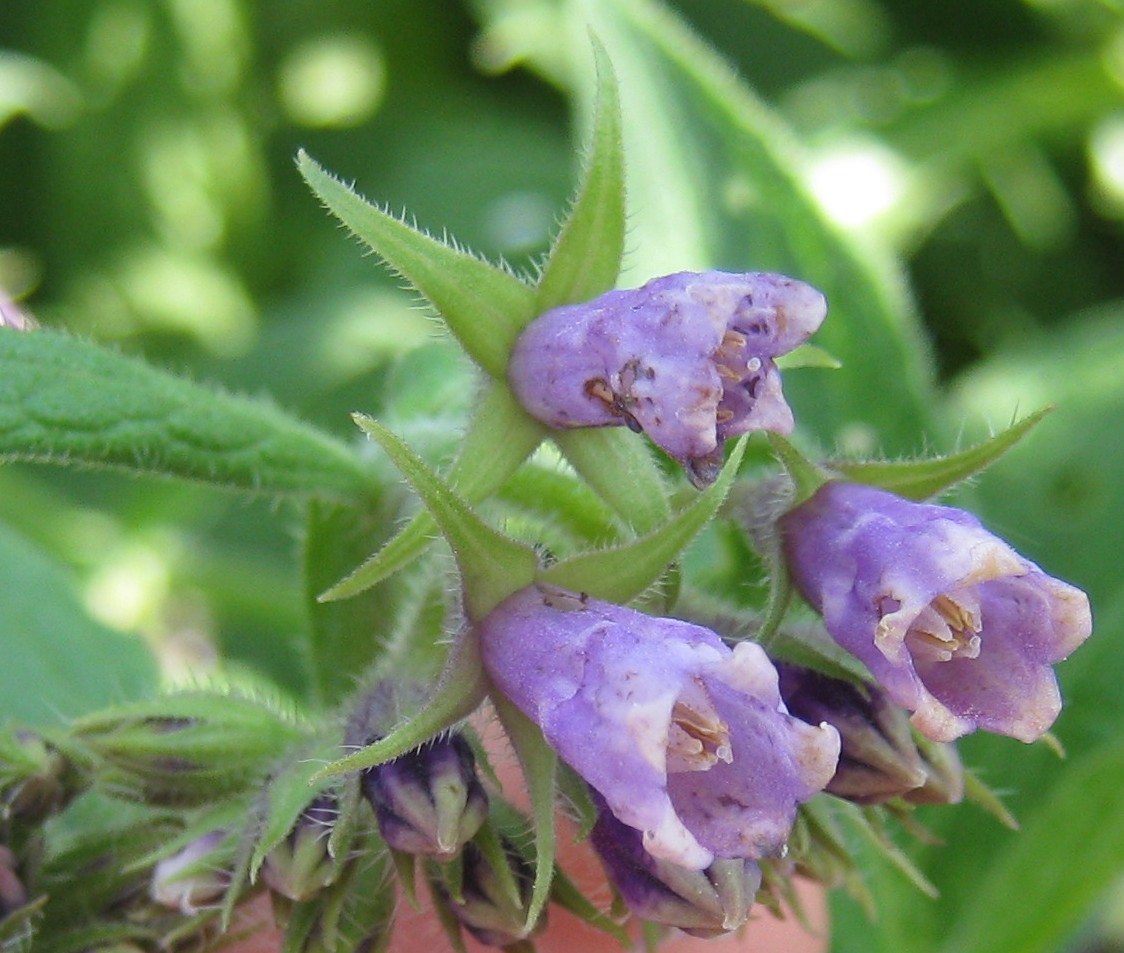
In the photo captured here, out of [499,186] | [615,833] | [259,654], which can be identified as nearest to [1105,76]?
[499,186]

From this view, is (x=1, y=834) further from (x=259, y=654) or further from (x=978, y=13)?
(x=978, y=13)

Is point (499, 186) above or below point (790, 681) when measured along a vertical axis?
below

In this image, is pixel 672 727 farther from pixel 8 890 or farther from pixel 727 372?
pixel 8 890

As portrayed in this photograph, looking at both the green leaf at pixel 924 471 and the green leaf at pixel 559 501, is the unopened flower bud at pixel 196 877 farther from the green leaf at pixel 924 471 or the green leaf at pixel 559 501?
the green leaf at pixel 924 471

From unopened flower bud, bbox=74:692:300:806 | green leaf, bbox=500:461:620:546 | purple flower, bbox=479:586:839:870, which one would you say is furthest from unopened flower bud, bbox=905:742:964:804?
unopened flower bud, bbox=74:692:300:806

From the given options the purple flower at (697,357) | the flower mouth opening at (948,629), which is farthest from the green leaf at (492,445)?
the flower mouth opening at (948,629)

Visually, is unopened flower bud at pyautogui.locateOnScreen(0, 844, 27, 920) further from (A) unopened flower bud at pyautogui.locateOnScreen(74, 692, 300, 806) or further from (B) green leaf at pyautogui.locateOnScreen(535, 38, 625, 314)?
(B) green leaf at pyautogui.locateOnScreen(535, 38, 625, 314)

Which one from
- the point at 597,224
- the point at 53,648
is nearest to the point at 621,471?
the point at 597,224
